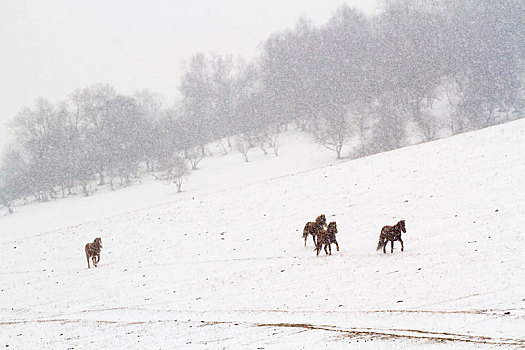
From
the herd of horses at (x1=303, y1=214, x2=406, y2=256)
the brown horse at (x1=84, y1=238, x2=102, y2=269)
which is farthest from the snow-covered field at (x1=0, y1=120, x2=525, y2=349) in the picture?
the brown horse at (x1=84, y1=238, x2=102, y2=269)

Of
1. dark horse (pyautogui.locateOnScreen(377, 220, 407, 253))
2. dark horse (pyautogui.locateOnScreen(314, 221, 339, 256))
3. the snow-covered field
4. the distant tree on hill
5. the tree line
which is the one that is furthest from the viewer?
the tree line

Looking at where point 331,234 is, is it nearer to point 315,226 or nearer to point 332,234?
point 332,234

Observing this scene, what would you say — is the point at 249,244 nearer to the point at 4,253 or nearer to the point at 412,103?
the point at 4,253

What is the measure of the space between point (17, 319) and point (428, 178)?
69.7ft

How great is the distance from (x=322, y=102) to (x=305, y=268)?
8088 cm

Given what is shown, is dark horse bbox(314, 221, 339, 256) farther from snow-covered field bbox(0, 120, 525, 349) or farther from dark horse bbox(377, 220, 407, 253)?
dark horse bbox(377, 220, 407, 253)

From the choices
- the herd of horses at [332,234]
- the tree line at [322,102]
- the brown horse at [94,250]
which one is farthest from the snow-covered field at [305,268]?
the tree line at [322,102]

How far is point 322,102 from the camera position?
9500 centimetres

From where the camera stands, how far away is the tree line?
76.4 m

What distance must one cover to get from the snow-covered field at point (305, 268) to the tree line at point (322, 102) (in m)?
39.8

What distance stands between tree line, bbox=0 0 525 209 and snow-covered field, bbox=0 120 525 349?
39.8 metres

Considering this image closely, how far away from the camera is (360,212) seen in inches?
986

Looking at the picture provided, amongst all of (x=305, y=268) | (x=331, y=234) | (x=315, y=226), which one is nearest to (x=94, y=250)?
(x=315, y=226)

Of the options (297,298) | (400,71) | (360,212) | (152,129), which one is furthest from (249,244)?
(152,129)
